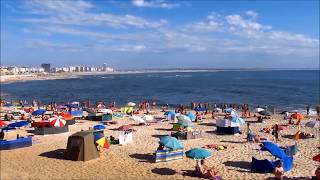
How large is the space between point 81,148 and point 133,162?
2441mm

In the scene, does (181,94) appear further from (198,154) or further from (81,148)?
(198,154)

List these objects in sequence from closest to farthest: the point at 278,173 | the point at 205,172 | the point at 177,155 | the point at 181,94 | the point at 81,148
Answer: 1. the point at 278,173
2. the point at 205,172
3. the point at 81,148
4. the point at 177,155
5. the point at 181,94

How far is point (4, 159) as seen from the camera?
Answer: 18.2 meters

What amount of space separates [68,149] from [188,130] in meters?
8.53

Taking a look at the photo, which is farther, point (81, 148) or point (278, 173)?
point (81, 148)

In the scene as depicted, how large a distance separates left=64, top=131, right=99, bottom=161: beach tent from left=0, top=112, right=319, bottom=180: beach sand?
0.30 m

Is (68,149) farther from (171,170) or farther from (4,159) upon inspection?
(171,170)

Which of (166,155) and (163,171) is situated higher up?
(166,155)

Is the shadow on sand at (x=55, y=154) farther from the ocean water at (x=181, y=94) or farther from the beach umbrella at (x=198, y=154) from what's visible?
the ocean water at (x=181, y=94)

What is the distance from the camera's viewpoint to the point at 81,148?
59.1 ft

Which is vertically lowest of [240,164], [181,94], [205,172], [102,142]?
[181,94]

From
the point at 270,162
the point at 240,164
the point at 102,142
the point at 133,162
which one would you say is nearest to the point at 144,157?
the point at 133,162

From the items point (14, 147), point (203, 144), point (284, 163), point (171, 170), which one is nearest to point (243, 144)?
point (203, 144)

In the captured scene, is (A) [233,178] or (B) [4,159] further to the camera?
(B) [4,159]
